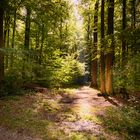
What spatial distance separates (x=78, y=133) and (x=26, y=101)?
15.6 ft

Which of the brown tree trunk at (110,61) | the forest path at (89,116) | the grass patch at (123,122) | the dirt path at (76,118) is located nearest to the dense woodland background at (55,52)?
the brown tree trunk at (110,61)

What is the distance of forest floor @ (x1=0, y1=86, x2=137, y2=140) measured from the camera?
8.70 metres

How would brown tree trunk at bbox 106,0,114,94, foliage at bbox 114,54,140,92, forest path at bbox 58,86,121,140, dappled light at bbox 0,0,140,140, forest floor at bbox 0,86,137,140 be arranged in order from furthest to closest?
brown tree trunk at bbox 106,0,114,94
foliage at bbox 114,54,140,92
forest path at bbox 58,86,121,140
dappled light at bbox 0,0,140,140
forest floor at bbox 0,86,137,140

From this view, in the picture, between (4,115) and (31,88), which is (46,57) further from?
(4,115)

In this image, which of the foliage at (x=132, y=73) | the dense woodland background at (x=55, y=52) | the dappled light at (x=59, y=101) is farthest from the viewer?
the dense woodland background at (x=55, y=52)

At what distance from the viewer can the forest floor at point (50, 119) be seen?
870cm

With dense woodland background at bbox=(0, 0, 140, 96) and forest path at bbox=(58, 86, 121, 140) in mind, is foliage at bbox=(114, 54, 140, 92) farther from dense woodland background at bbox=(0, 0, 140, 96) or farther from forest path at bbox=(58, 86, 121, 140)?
forest path at bbox=(58, 86, 121, 140)

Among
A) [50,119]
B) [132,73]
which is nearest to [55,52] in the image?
[132,73]

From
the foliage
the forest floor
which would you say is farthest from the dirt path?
the foliage

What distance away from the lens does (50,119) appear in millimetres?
10508

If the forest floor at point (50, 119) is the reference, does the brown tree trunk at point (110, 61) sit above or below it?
above

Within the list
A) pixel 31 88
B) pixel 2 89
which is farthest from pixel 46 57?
pixel 2 89

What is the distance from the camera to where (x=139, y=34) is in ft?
37.2

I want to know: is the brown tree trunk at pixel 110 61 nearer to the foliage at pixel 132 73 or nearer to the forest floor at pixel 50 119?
the forest floor at pixel 50 119
